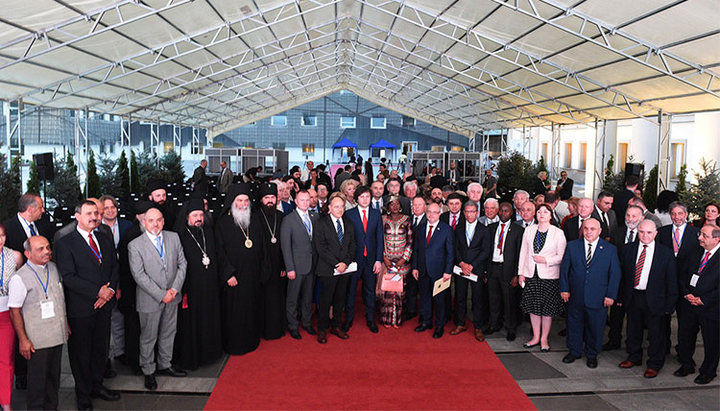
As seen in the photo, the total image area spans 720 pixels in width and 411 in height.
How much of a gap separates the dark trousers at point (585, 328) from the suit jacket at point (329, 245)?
216 cm

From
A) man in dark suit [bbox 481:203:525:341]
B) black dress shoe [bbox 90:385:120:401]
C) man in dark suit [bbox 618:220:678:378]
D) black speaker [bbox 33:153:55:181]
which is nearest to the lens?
black dress shoe [bbox 90:385:120:401]

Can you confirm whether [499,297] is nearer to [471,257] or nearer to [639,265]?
[471,257]

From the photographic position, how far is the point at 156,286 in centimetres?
399

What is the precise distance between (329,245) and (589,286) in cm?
241

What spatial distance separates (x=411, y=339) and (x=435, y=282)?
631 millimetres

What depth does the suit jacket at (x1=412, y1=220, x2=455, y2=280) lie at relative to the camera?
5250mm

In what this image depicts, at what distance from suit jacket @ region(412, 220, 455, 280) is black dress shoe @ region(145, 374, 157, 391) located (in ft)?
8.92

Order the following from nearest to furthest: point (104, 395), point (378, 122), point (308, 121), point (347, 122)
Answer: point (104, 395) → point (308, 121) → point (347, 122) → point (378, 122)

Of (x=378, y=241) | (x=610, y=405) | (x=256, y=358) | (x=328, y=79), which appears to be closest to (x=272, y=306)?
(x=256, y=358)

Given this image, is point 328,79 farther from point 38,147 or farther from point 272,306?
point 272,306

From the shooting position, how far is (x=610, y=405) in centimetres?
396

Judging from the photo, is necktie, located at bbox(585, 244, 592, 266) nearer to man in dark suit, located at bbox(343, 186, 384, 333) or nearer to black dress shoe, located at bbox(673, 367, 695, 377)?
black dress shoe, located at bbox(673, 367, 695, 377)

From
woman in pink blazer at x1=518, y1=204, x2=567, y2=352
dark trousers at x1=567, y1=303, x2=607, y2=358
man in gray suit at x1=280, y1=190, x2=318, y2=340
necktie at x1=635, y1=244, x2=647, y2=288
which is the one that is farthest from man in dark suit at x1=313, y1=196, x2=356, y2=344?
necktie at x1=635, y1=244, x2=647, y2=288

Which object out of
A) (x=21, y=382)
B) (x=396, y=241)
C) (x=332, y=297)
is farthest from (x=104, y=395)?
(x=396, y=241)
